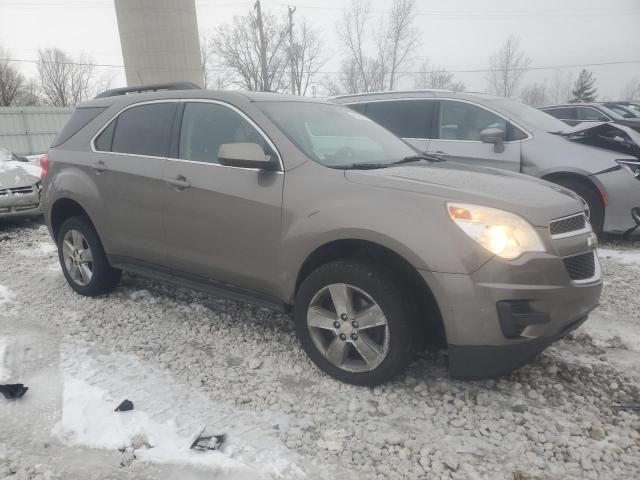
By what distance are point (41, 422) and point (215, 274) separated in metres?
1.33

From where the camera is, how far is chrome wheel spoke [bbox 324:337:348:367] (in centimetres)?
288

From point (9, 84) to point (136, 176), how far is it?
4830 cm

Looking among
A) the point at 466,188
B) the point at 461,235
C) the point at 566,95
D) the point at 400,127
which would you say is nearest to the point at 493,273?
the point at 461,235

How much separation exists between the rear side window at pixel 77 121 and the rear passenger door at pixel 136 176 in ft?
0.91

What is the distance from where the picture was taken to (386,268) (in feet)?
8.84

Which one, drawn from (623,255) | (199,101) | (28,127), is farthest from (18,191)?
(28,127)

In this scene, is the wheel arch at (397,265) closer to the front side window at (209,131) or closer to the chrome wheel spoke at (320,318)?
the chrome wheel spoke at (320,318)

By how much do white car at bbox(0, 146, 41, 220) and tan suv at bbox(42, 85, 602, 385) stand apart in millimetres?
4382

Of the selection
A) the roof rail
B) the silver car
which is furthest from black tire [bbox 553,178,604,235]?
the roof rail

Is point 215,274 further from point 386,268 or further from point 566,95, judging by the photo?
point 566,95

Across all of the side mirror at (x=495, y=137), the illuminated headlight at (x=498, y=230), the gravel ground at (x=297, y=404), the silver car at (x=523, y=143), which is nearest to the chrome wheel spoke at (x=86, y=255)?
the gravel ground at (x=297, y=404)

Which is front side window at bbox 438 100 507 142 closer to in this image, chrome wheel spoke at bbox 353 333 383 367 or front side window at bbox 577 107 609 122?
chrome wheel spoke at bbox 353 333 383 367

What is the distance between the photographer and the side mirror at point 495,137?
5.64 meters

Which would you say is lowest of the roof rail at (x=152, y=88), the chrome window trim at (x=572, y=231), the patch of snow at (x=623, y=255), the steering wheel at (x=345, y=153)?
the patch of snow at (x=623, y=255)
